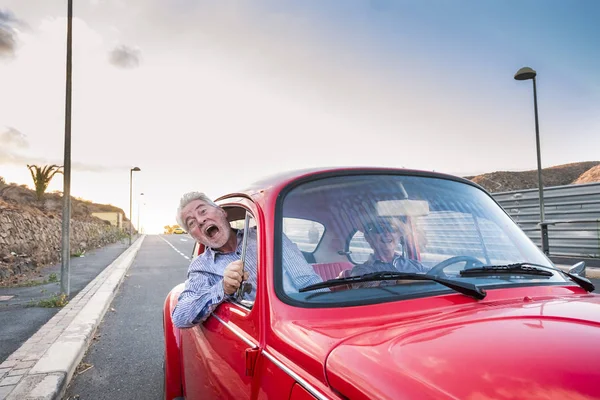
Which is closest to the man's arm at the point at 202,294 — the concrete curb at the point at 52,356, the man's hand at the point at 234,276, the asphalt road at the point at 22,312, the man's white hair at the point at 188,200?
the man's hand at the point at 234,276

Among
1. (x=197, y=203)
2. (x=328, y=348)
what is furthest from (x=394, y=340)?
(x=197, y=203)

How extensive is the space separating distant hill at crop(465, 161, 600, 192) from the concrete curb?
55.7 metres

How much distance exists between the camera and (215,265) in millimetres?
2609

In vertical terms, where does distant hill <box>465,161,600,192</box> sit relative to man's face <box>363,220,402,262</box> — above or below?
above

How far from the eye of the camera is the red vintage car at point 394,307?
43.0 inches

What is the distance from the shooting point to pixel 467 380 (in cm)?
103

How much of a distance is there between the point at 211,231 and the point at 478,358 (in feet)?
6.27

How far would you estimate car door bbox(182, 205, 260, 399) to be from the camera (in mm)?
1818

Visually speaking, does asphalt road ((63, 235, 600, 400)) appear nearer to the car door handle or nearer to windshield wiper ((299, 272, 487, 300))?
the car door handle

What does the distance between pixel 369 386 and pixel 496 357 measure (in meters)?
0.33

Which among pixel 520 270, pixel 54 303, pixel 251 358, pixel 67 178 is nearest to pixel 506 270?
pixel 520 270

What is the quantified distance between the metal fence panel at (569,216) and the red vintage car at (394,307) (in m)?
14.5

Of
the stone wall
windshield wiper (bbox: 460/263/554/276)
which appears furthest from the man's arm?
the stone wall

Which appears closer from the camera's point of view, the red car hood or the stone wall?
the red car hood
